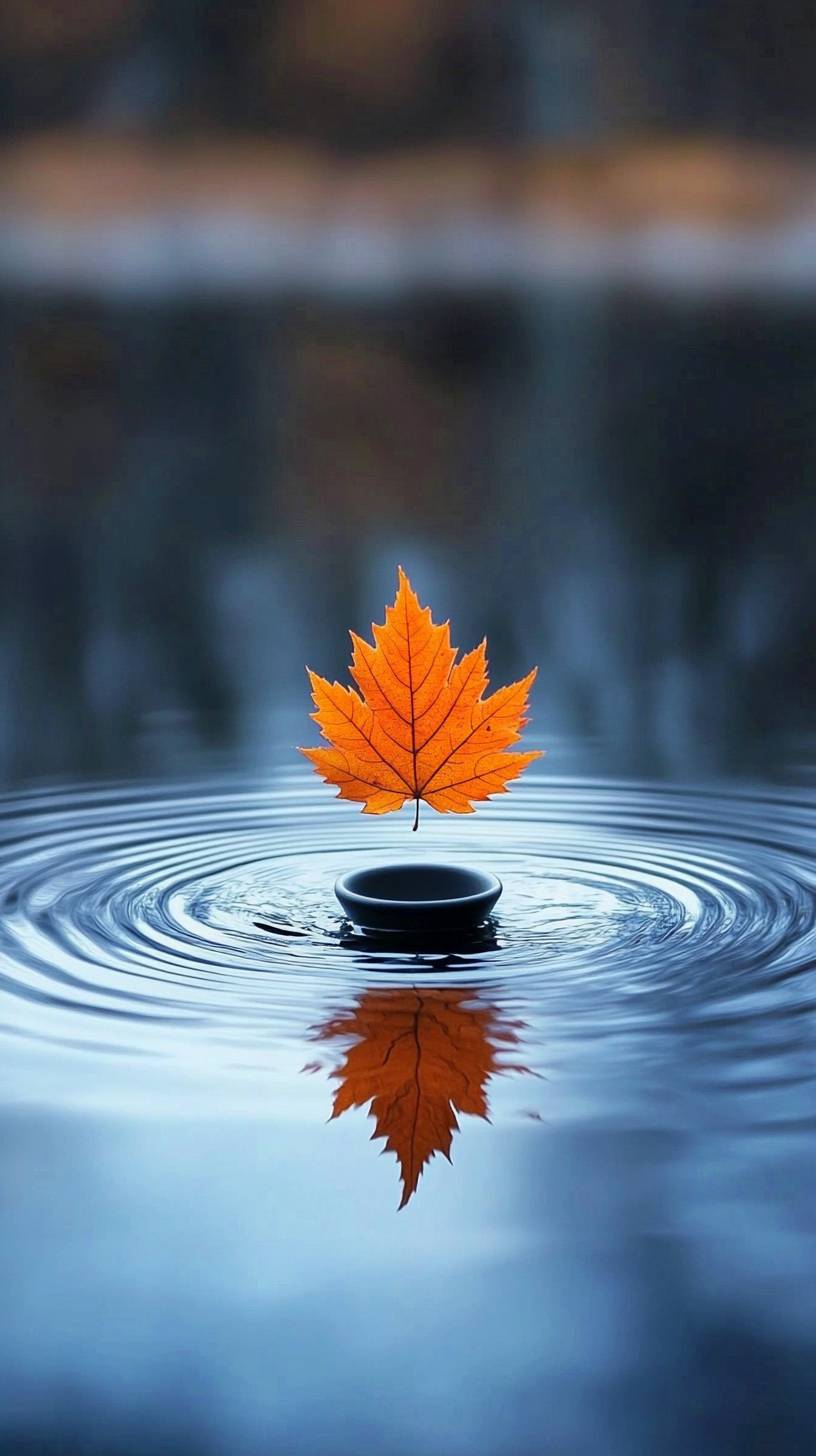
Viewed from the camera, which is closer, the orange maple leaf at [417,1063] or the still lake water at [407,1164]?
the still lake water at [407,1164]

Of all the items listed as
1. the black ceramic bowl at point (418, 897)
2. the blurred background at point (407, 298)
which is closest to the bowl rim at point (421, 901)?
the black ceramic bowl at point (418, 897)

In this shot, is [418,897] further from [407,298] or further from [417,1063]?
[407,298]

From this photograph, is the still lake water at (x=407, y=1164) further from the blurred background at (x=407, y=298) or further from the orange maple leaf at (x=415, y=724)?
the blurred background at (x=407, y=298)

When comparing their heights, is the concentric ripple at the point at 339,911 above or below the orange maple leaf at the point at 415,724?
below

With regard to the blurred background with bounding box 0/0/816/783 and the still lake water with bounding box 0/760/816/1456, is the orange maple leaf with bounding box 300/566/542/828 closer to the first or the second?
the still lake water with bounding box 0/760/816/1456

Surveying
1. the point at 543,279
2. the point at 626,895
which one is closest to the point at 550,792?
the point at 626,895

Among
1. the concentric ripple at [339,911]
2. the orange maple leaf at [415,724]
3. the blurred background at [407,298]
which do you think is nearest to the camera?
the concentric ripple at [339,911]
